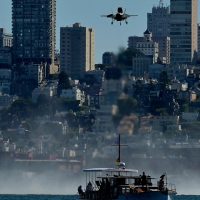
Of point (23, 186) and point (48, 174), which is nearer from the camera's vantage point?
point (23, 186)

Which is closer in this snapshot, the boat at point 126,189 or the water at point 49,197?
the boat at point 126,189

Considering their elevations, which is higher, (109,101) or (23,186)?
(109,101)

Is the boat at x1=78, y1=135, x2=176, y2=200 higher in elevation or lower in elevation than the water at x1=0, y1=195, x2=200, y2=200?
higher

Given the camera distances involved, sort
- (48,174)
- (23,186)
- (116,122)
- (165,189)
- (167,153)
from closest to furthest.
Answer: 1. (116,122)
2. (165,189)
3. (23,186)
4. (48,174)
5. (167,153)

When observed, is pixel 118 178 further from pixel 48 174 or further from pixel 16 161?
pixel 16 161

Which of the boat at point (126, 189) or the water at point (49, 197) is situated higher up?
the boat at point (126, 189)

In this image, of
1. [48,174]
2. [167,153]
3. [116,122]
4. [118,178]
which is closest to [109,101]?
[116,122]

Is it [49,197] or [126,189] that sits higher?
[126,189]

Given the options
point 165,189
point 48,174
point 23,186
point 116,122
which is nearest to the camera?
point 116,122

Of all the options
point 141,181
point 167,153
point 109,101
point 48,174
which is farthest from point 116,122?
point 167,153

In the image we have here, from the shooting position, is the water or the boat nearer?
the boat

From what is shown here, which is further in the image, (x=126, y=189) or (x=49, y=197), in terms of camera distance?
(x=49, y=197)
